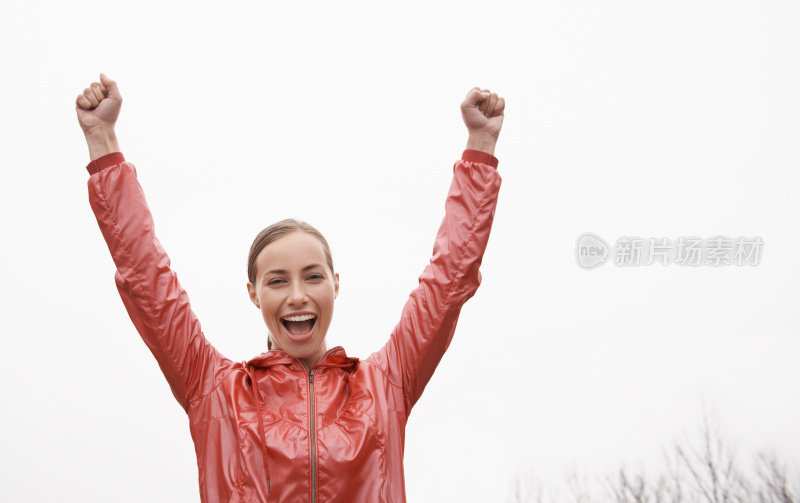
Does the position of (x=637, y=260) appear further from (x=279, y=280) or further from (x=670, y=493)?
(x=279, y=280)

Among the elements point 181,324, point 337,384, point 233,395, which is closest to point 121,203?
point 181,324

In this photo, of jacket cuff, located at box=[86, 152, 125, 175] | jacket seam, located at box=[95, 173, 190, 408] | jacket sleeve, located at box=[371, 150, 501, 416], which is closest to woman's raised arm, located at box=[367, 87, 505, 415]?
jacket sleeve, located at box=[371, 150, 501, 416]

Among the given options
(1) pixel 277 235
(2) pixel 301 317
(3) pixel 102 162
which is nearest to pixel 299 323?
(2) pixel 301 317

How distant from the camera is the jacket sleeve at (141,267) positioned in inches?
46.2

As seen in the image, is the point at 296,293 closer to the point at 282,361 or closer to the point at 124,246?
the point at 282,361

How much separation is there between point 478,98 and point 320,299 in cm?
46

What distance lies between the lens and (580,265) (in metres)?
3.31

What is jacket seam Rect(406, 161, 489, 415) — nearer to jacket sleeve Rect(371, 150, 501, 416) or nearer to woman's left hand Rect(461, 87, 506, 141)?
jacket sleeve Rect(371, 150, 501, 416)

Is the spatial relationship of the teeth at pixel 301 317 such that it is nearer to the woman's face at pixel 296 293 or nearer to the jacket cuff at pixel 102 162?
the woman's face at pixel 296 293

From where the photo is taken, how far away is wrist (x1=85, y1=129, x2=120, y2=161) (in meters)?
1.21

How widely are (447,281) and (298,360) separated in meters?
0.29

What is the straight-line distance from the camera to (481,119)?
4.38ft

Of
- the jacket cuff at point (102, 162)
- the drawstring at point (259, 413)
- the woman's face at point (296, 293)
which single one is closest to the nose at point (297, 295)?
the woman's face at point (296, 293)

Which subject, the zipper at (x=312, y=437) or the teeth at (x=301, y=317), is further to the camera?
the teeth at (x=301, y=317)
